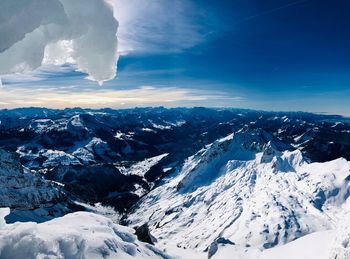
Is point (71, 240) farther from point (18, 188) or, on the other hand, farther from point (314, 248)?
point (18, 188)

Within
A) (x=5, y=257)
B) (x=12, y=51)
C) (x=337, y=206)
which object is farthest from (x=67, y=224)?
(x=337, y=206)

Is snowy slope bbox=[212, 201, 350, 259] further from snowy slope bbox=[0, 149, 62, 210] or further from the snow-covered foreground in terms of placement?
snowy slope bbox=[0, 149, 62, 210]

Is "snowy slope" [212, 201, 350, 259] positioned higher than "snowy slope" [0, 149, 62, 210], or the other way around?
"snowy slope" [212, 201, 350, 259]

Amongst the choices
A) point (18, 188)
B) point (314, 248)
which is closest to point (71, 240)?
point (314, 248)

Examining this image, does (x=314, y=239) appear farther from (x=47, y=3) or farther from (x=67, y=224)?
(x=47, y=3)

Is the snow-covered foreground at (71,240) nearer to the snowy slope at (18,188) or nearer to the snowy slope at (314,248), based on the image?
the snowy slope at (314,248)

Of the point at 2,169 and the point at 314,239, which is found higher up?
the point at 314,239

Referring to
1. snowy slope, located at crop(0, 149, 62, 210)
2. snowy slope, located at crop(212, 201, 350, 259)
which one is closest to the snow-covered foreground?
snowy slope, located at crop(212, 201, 350, 259)

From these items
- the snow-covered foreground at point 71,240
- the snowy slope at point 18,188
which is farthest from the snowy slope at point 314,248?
the snowy slope at point 18,188
